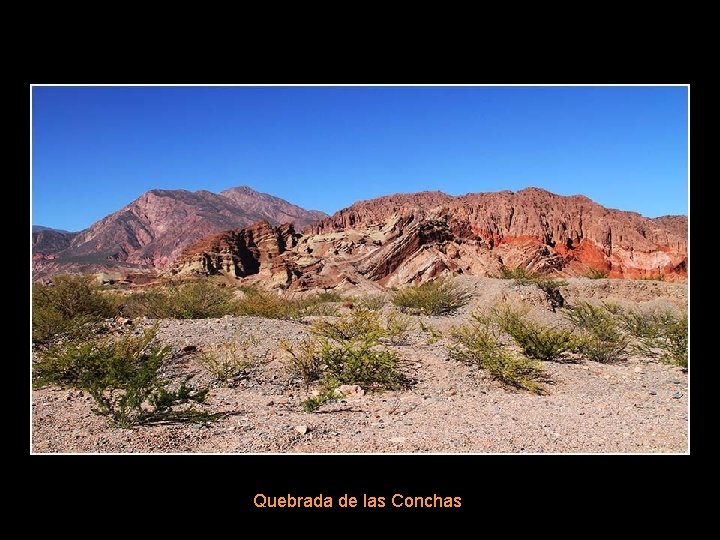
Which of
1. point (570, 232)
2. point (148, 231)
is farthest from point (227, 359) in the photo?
point (148, 231)

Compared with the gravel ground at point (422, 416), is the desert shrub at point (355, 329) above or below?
above

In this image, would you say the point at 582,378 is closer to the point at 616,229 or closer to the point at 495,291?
the point at 495,291

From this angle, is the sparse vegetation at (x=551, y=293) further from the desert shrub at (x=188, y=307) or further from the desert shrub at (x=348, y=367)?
the desert shrub at (x=348, y=367)

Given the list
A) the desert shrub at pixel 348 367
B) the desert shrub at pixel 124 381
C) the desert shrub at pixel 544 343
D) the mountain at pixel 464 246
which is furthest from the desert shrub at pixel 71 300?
the mountain at pixel 464 246

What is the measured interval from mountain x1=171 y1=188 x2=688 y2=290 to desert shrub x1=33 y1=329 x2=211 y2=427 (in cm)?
2545

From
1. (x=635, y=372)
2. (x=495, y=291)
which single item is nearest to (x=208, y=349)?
(x=635, y=372)

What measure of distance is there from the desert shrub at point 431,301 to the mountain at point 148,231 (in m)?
89.2

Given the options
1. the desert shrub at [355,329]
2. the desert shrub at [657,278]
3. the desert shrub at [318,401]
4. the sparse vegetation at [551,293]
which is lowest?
the desert shrub at [318,401]

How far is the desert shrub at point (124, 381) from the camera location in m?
4.61

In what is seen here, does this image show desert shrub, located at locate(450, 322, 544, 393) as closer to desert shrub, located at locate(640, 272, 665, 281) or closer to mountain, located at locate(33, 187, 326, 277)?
desert shrub, located at locate(640, 272, 665, 281)

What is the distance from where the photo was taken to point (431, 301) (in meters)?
14.4

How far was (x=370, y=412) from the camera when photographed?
5.12m

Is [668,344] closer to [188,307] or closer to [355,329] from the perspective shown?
[355,329]

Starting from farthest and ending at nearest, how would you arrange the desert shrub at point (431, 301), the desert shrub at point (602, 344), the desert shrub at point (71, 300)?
1. the desert shrub at point (431, 301)
2. the desert shrub at point (71, 300)
3. the desert shrub at point (602, 344)
